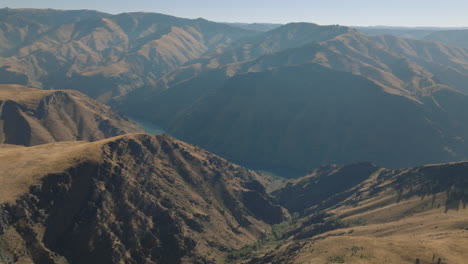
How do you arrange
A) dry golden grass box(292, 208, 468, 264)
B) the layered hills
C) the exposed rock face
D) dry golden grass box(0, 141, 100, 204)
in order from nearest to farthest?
dry golden grass box(292, 208, 468, 264)
the layered hills
the exposed rock face
dry golden grass box(0, 141, 100, 204)

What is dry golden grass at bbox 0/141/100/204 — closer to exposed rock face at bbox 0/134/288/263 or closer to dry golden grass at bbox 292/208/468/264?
exposed rock face at bbox 0/134/288/263

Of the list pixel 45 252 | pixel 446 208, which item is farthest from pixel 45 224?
pixel 446 208

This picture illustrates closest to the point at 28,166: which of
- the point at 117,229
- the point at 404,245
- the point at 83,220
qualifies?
the point at 83,220

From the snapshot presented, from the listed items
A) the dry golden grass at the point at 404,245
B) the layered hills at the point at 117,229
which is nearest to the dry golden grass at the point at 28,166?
the layered hills at the point at 117,229

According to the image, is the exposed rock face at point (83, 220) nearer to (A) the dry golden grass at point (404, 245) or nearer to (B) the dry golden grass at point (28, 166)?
(B) the dry golden grass at point (28, 166)

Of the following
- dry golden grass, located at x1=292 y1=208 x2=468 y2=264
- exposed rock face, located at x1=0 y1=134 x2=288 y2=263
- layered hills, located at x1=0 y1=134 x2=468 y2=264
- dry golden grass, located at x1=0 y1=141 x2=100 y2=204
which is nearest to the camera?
dry golden grass, located at x1=292 y1=208 x2=468 y2=264

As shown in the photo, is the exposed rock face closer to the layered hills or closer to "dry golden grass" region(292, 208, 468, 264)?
the layered hills

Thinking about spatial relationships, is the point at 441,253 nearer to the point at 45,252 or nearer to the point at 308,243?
the point at 308,243

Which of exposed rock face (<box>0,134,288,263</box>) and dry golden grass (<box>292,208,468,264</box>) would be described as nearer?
dry golden grass (<box>292,208,468,264</box>)

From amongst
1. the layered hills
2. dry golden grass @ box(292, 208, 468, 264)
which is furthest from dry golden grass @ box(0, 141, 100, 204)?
dry golden grass @ box(292, 208, 468, 264)

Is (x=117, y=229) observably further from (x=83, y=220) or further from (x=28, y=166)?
(x=28, y=166)

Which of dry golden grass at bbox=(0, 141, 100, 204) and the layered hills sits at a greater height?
dry golden grass at bbox=(0, 141, 100, 204)

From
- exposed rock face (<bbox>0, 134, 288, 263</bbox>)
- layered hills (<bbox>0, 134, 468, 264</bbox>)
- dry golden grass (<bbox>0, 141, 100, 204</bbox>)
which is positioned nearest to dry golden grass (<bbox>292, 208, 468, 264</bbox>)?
layered hills (<bbox>0, 134, 468, 264</bbox>)
